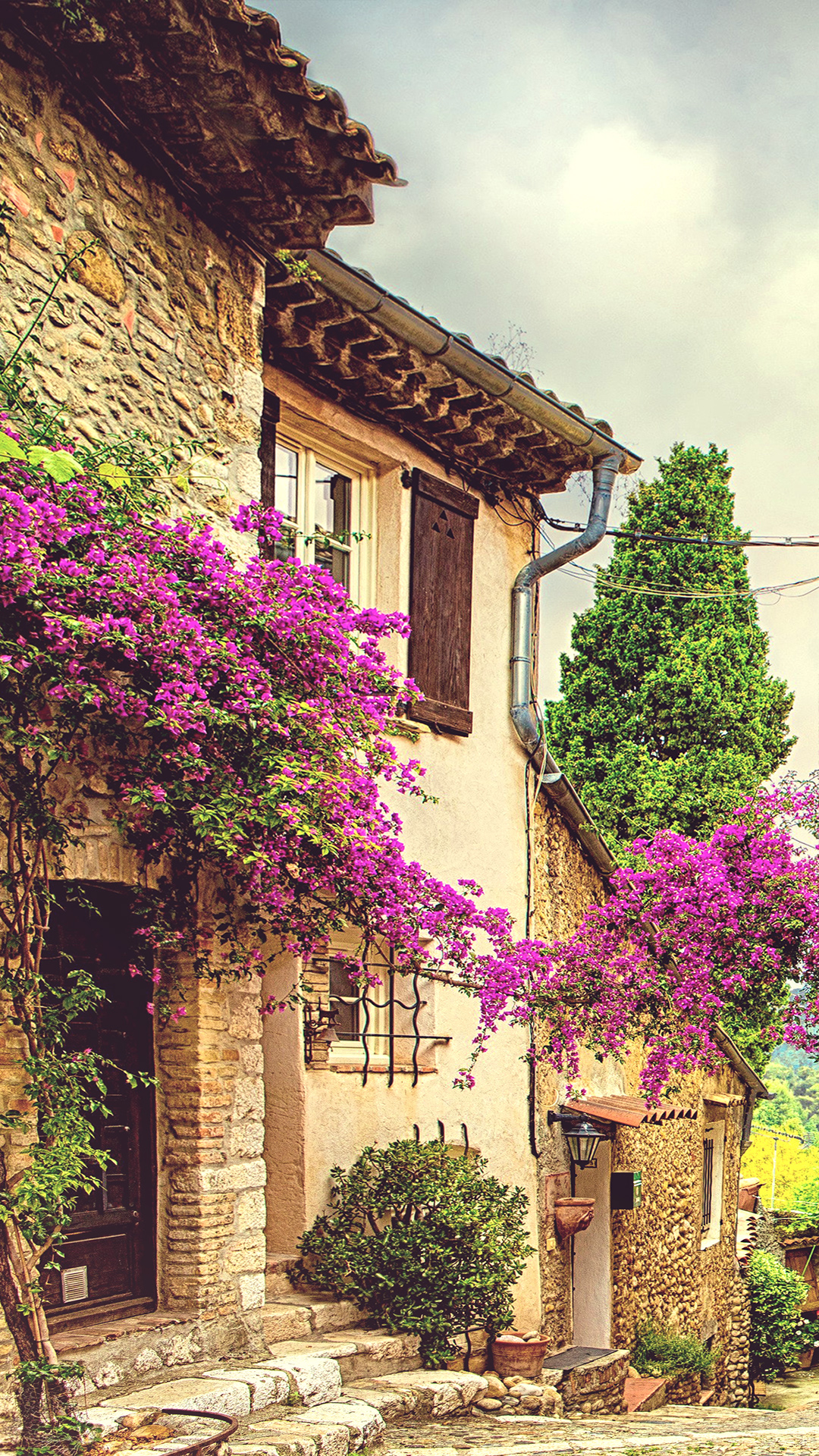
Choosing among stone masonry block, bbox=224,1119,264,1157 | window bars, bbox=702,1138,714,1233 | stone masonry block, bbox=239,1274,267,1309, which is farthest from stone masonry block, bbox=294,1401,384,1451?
window bars, bbox=702,1138,714,1233

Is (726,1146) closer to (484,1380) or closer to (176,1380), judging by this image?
(484,1380)

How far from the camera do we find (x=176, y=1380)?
5309 mm

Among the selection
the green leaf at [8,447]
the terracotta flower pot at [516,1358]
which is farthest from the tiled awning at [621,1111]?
the green leaf at [8,447]

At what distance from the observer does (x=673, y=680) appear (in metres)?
17.4

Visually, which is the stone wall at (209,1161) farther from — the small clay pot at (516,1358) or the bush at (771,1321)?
the bush at (771,1321)

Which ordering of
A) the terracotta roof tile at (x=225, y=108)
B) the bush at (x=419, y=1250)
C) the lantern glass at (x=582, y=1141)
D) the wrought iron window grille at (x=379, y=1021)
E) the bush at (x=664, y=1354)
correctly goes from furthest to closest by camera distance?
the bush at (x=664, y=1354), the lantern glass at (x=582, y=1141), the wrought iron window grille at (x=379, y=1021), the bush at (x=419, y=1250), the terracotta roof tile at (x=225, y=108)

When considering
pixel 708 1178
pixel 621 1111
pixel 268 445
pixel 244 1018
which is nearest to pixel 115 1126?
pixel 244 1018

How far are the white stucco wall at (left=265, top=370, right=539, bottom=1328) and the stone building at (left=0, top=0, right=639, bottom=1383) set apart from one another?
21 millimetres

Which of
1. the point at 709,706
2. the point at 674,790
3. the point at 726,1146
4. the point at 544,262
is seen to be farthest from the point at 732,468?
the point at 726,1146

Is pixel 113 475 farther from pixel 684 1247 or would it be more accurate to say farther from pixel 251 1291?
pixel 684 1247

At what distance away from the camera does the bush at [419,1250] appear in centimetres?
705

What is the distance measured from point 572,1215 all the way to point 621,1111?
893mm

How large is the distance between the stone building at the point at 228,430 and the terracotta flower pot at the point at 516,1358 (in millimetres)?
1061

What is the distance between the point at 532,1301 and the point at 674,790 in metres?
8.93
